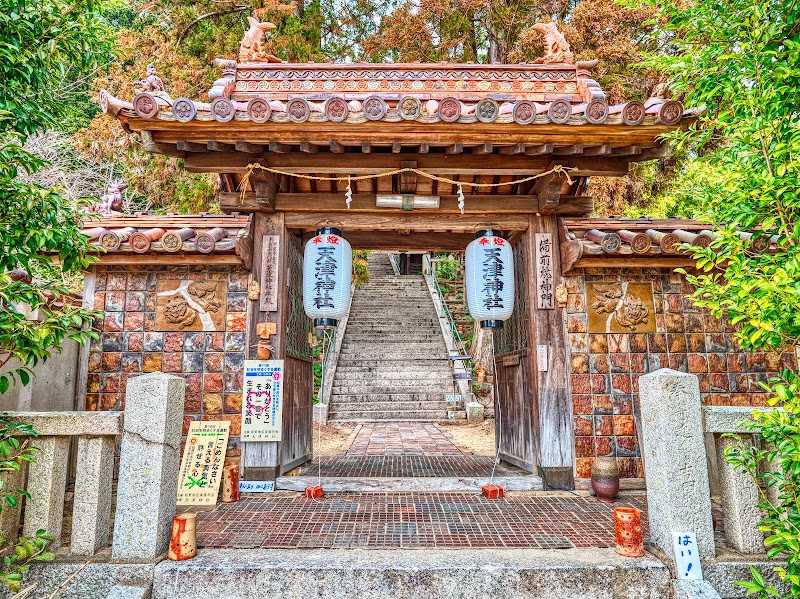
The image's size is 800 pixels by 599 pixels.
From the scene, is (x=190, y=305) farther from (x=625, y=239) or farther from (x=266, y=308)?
(x=625, y=239)

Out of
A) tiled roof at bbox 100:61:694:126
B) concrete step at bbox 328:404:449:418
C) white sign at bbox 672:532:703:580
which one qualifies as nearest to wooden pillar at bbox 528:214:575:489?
tiled roof at bbox 100:61:694:126

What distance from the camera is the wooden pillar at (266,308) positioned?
5.52 m

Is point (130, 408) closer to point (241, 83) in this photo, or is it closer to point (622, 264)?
point (241, 83)

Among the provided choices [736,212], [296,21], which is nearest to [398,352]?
[296,21]

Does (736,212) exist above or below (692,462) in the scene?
above

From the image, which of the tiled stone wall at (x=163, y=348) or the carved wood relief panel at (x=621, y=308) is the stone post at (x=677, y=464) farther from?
the tiled stone wall at (x=163, y=348)

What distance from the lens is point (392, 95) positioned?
584 centimetres

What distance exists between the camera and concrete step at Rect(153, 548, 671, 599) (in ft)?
11.1

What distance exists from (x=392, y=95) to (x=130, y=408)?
4437 millimetres

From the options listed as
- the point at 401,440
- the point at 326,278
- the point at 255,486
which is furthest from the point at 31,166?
the point at 401,440

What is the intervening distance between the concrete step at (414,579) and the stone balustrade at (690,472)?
1.32 ft

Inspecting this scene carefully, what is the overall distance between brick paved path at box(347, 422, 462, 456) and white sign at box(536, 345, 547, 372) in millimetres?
3037

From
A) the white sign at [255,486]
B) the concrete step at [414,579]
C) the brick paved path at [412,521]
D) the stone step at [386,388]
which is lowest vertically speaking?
the concrete step at [414,579]

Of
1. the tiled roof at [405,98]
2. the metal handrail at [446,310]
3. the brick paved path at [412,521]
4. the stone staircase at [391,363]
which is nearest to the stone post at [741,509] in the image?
the brick paved path at [412,521]
